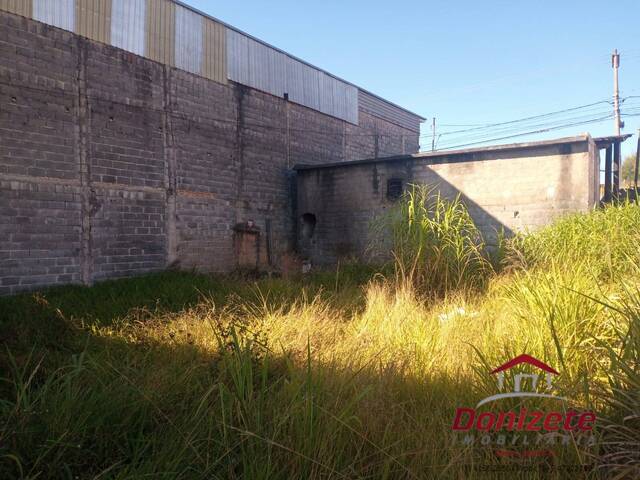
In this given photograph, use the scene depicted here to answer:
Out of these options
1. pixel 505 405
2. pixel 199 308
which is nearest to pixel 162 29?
pixel 199 308

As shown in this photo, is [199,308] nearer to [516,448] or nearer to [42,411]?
[42,411]

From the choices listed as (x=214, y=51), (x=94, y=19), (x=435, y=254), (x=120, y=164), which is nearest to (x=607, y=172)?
(x=435, y=254)

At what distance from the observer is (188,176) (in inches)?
372

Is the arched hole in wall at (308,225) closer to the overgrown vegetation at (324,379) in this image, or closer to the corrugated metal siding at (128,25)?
the corrugated metal siding at (128,25)

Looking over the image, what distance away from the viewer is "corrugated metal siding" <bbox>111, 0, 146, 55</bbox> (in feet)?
27.1

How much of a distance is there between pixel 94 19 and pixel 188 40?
2.05 metres

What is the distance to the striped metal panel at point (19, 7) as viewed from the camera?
268 inches

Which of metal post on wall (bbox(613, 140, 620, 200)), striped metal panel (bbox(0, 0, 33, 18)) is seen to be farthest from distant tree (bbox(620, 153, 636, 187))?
striped metal panel (bbox(0, 0, 33, 18))

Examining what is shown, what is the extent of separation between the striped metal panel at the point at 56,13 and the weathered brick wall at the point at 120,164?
140 mm

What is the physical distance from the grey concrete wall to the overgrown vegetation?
10.7 feet

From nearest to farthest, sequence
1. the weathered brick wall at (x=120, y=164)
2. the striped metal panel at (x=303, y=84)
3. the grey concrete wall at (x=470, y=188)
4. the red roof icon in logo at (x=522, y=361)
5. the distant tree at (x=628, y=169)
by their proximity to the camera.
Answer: the red roof icon in logo at (x=522, y=361)
the weathered brick wall at (x=120, y=164)
the grey concrete wall at (x=470, y=188)
the striped metal panel at (x=303, y=84)
the distant tree at (x=628, y=169)

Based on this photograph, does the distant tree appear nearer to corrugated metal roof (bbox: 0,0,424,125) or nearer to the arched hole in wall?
corrugated metal roof (bbox: 0,0,424,125)

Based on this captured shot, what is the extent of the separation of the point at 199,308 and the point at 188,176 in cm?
495

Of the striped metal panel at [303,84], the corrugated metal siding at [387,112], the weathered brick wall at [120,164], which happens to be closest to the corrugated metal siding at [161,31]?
the weathered brick wall at [120,164]
